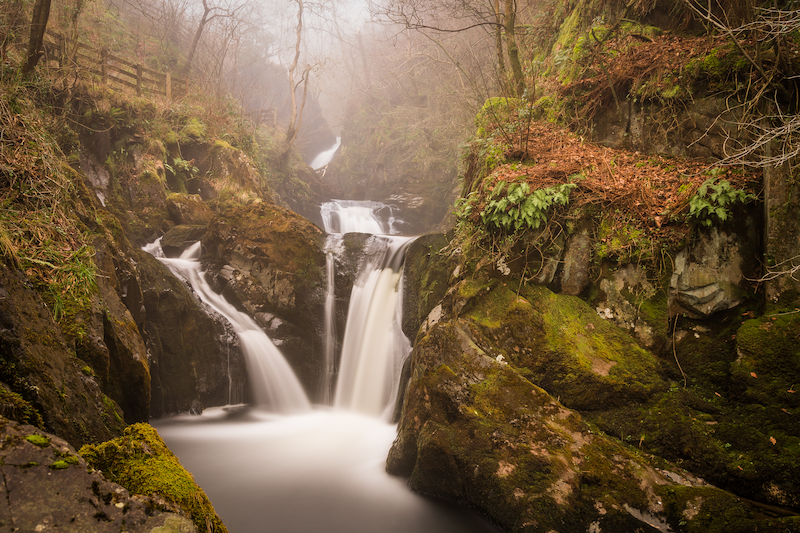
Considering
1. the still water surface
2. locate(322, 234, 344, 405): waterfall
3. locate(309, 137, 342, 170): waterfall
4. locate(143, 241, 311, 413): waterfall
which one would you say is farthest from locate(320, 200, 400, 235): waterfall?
locate(309, 137, 342, 170): waterfall

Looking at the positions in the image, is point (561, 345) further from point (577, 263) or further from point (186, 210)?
point (186, 210)

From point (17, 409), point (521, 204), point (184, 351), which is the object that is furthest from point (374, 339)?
point (17, 409)

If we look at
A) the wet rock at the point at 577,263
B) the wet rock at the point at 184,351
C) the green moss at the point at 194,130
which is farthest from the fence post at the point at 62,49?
the wet rock at the point at 577,263

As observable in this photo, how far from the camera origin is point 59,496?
5.40 ft

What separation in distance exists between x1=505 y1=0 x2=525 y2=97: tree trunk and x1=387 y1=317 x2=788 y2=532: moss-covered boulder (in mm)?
6037

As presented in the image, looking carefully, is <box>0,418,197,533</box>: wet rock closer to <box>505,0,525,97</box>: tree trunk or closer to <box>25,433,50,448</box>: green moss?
<box>25,433,50,448</box>: green moss

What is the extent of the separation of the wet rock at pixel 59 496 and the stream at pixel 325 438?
345 cm

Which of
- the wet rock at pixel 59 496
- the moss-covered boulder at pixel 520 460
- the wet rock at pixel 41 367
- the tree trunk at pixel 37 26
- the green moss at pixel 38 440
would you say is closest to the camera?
the wet rock at pixel 59 496

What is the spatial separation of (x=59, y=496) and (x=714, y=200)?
→ 6484 millimetres

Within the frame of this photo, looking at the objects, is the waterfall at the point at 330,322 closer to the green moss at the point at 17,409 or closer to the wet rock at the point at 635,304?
the wet rock at the point at 635,304

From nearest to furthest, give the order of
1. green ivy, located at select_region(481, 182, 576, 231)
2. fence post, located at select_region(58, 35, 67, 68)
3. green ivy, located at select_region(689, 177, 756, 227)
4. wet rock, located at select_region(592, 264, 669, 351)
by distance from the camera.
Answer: green ivy, located at select_region(689, 177, 756, 227) < wet rock, located at select_region(592, 264, 669, 351) < green ivy, located at select_region(481, 182, 576, 231) < fence post, located at select_region(58, 35, 67, 68)

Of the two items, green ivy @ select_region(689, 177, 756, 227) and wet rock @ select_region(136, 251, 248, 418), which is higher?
green ivy @ select_region(689, 177, 756, 227)

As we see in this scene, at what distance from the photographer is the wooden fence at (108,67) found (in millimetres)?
10266

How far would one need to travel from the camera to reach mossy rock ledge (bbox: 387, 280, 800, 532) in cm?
383
